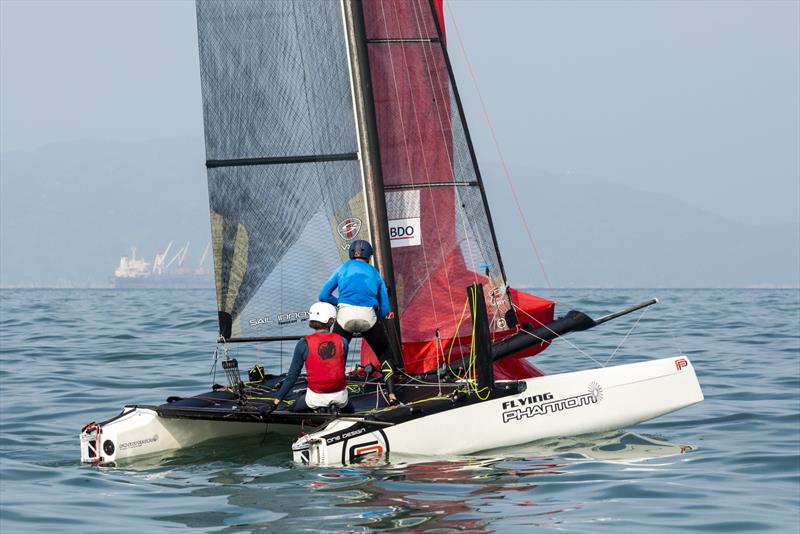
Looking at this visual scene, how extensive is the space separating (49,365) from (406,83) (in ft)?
32.1

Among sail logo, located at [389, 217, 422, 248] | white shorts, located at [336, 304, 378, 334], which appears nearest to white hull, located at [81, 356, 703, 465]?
white shorts, located at [336, 304, 378, 334]

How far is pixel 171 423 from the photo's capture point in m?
11.4

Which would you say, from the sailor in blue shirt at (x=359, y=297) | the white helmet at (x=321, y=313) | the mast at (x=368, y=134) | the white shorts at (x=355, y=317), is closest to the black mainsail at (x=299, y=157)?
the mast at (x=368, y=134)

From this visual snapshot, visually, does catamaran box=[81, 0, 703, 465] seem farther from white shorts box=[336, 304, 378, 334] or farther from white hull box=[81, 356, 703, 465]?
white shorts box=[336, 304, 378, 334]

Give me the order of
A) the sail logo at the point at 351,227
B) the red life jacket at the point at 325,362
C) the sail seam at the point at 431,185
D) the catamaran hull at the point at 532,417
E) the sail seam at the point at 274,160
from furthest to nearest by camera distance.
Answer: the sail seam at the point at 431,185 < the sail logo at the point at 351,227 < the sail seam at the point at 274,160 < the red life jacket at the point at 325,362 < the catamaran hull at the point at 532,417

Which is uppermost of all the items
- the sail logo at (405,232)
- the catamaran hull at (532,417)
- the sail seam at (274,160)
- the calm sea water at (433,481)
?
the sail seam at (274,160)

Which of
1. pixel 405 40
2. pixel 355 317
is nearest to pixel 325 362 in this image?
pixel 355 317

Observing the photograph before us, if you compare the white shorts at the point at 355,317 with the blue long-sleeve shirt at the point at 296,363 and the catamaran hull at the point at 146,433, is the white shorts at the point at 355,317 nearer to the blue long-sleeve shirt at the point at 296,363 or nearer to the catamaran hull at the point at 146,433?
the blue long-sleeve shirt at the point at 296,363

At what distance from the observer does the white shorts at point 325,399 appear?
10.7 metres

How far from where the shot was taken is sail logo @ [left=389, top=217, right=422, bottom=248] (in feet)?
42.8

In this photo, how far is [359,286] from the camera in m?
11.5

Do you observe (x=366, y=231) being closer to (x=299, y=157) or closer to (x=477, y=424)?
(x=299, y=157)

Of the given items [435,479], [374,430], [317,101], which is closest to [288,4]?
[317,101]

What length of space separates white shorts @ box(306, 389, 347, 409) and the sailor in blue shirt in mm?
703
